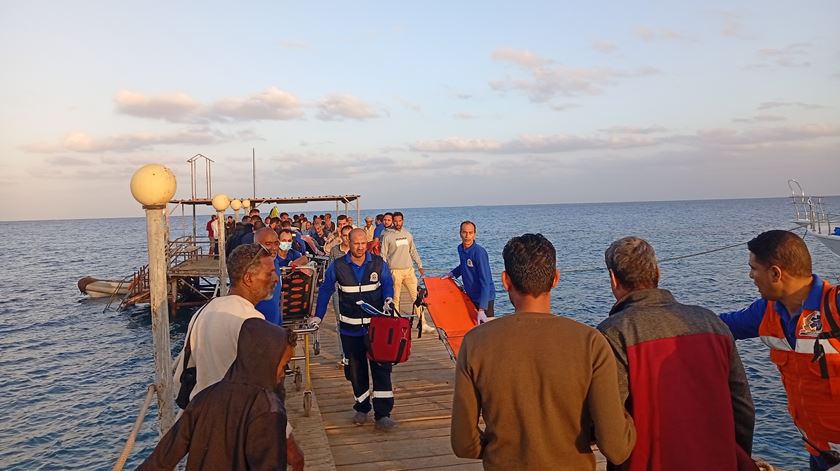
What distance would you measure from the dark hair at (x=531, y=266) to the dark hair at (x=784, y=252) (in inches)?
42.4

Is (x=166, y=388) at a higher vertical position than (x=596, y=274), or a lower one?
higher

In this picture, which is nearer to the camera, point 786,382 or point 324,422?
point 786,382

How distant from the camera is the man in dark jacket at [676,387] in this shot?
2.20 metres

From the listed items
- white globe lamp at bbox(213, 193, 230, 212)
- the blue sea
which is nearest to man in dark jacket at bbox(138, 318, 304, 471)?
white globe lamp at bbox(213, 193, 230, 212)

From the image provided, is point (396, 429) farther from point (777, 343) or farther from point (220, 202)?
point (220, 202)

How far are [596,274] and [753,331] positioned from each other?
30866mm

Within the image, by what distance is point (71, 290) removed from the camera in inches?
1364

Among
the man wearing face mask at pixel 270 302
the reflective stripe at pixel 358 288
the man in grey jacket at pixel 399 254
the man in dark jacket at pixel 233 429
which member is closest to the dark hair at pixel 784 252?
the man in dark jacket at pixel 233 429

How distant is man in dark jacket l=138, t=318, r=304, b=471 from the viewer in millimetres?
A: 2225

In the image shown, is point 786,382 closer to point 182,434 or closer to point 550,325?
point 550,325

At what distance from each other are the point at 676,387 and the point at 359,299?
11.3 ft

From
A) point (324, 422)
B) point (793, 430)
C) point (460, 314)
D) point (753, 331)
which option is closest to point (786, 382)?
point (753, 331)

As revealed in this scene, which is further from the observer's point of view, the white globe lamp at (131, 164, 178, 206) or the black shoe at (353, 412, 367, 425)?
the black shoe at (353, 412, 367, 425)

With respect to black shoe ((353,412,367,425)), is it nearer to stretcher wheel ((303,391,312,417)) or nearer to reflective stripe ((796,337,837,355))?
stretcher wheel ((303,391,312,417))
